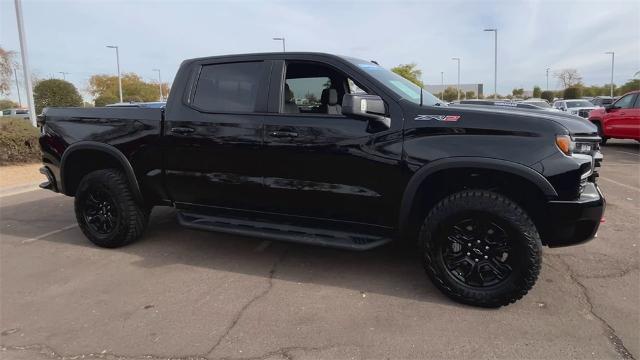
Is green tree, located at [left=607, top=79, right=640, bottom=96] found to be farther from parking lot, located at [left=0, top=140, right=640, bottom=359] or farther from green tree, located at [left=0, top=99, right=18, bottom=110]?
green tree, located at [left=0, top=99, right=18, bottom=110]

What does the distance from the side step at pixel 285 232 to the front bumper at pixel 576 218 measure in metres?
1.21

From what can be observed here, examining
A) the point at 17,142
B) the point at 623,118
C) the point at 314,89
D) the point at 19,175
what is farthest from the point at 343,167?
the point at 623,118

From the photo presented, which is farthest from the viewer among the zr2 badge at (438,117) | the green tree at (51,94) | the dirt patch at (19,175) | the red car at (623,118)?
the green tree at (51,94)

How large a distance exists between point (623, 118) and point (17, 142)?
52.5 feet

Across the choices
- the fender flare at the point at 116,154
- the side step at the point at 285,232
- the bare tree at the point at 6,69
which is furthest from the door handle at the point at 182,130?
the bare tree at the point at 6,69

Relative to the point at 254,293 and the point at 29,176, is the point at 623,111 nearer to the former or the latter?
the point at 254,293

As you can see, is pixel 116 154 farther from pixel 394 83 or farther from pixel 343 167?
pixel 394 83

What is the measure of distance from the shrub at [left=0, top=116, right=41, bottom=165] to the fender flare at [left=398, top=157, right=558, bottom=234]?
34.2 ft

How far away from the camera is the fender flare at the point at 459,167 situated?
318cm

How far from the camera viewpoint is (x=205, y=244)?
5.03 meters

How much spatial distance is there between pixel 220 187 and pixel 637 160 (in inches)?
430

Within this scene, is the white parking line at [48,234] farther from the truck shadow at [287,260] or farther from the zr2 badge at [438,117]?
the zr2 badge at [438,117]

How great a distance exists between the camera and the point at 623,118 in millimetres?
13383

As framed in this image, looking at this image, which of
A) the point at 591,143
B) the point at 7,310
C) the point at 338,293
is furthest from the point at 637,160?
the point at 7,310
